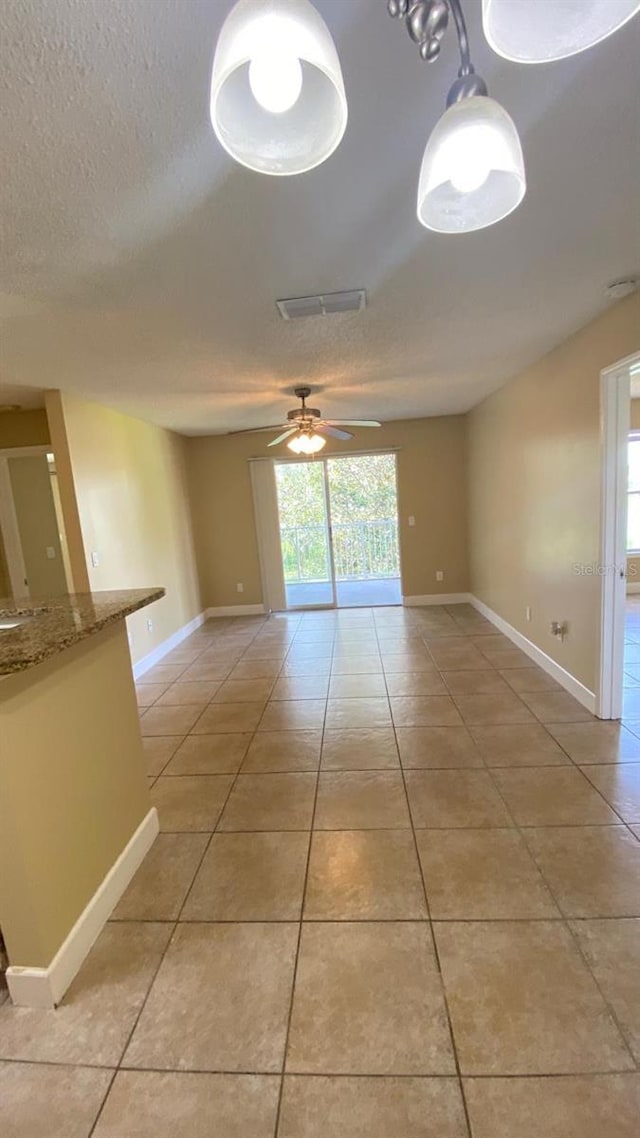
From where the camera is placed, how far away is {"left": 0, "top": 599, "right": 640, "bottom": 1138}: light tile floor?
1.17 metres

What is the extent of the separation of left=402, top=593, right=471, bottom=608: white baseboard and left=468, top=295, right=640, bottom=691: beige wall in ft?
3.51

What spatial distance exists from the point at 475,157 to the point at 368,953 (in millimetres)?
1988

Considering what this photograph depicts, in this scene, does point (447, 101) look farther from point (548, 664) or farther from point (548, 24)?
point (548, 664)

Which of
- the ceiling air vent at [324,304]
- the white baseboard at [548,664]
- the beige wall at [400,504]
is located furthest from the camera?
the beige wall at [400,504]

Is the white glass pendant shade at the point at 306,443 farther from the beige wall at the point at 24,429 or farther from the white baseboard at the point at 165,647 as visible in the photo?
the white baseboard at the point at 165,647

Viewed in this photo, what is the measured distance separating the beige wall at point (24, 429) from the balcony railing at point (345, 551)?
3.05m

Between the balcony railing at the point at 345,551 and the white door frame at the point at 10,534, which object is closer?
the white door frame at the point at 10,534

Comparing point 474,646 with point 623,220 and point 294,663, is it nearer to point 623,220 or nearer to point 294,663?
point 294,663

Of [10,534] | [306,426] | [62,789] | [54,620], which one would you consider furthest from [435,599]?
[62,789]

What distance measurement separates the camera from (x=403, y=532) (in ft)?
19.4

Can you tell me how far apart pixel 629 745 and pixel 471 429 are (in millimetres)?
3764

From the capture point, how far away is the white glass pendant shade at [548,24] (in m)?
0.59

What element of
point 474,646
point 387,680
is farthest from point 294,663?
point 474,646

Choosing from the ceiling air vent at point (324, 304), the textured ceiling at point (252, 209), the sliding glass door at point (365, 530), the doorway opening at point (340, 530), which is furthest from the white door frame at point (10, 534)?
the sliding glass door at point (365, 530)
